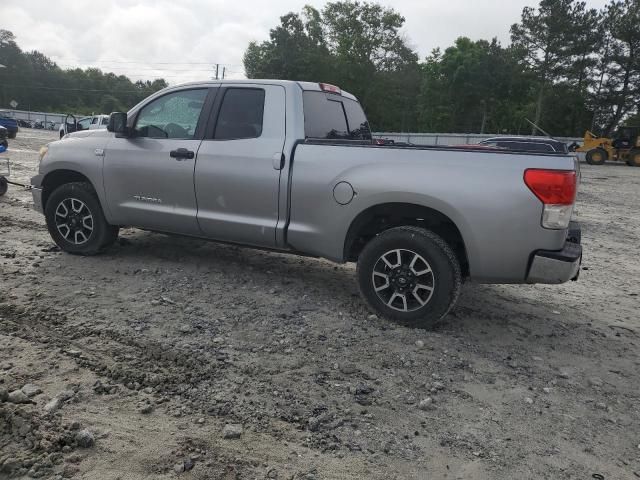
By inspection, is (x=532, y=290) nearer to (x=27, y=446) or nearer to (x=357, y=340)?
(x=357, y=340)

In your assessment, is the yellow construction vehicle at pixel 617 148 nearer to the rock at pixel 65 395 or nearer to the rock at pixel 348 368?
the rock at pixel 348 368

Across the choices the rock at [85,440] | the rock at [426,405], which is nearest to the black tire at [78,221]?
the rock at [85,440]

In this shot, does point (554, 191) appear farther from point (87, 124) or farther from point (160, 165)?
point (87, 124)

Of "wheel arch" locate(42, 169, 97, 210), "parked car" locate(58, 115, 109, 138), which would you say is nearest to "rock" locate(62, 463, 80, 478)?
"wheel arch" locate(42, 169, 97, 210)

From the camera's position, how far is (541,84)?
48719mm

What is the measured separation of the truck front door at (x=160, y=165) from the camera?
16.3 feet

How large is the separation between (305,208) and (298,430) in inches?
83.5

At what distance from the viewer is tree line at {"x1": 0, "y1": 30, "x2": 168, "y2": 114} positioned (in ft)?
305

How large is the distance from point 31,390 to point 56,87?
112335mm

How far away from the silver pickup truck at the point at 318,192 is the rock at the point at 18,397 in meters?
2.32

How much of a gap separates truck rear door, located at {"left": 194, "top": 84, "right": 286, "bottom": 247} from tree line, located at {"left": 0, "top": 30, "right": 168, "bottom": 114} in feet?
303

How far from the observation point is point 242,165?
4617 mm

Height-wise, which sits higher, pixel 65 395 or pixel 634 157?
pixel 634 157

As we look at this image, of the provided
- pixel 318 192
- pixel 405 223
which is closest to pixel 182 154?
pixel 318 192
